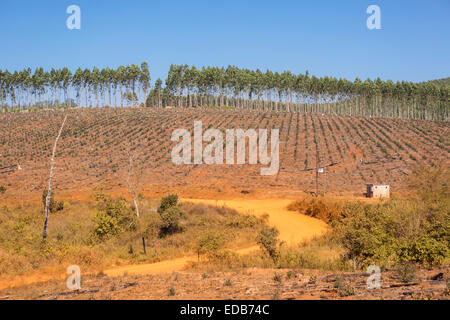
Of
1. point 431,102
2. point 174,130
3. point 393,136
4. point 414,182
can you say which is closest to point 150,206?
point 414,182

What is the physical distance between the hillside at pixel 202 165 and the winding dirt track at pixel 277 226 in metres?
5.59

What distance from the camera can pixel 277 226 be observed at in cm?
2436

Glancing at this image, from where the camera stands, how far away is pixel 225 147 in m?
58.1

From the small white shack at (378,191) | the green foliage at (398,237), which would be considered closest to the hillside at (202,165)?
the small white shack at (378,191)

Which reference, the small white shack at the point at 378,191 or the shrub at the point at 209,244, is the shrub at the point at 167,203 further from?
the small white shack at the point at 378,191

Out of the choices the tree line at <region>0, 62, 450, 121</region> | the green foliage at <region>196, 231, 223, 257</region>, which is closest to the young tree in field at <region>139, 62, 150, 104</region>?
the tree line at <region>0, 62, 450, 121</region>

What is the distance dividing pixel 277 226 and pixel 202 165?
2753 cm

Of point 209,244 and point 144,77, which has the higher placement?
point 144,77

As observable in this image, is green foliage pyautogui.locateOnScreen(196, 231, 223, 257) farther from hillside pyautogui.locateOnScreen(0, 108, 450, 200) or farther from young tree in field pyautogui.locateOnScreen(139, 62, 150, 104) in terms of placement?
young tree in field pyautogui.locateOnScreen(139, 62, 150, 104)

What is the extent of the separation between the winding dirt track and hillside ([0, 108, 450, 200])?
18.3 feet

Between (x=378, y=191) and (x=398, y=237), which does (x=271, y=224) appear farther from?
(x=378, y=191)

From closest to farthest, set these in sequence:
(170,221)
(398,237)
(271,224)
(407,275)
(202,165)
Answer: (407,275) < (398,237) < (170,221) < (271,224) < (202,165)

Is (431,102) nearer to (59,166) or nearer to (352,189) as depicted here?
(352,189)

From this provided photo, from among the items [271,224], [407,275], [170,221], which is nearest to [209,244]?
[170,221]
